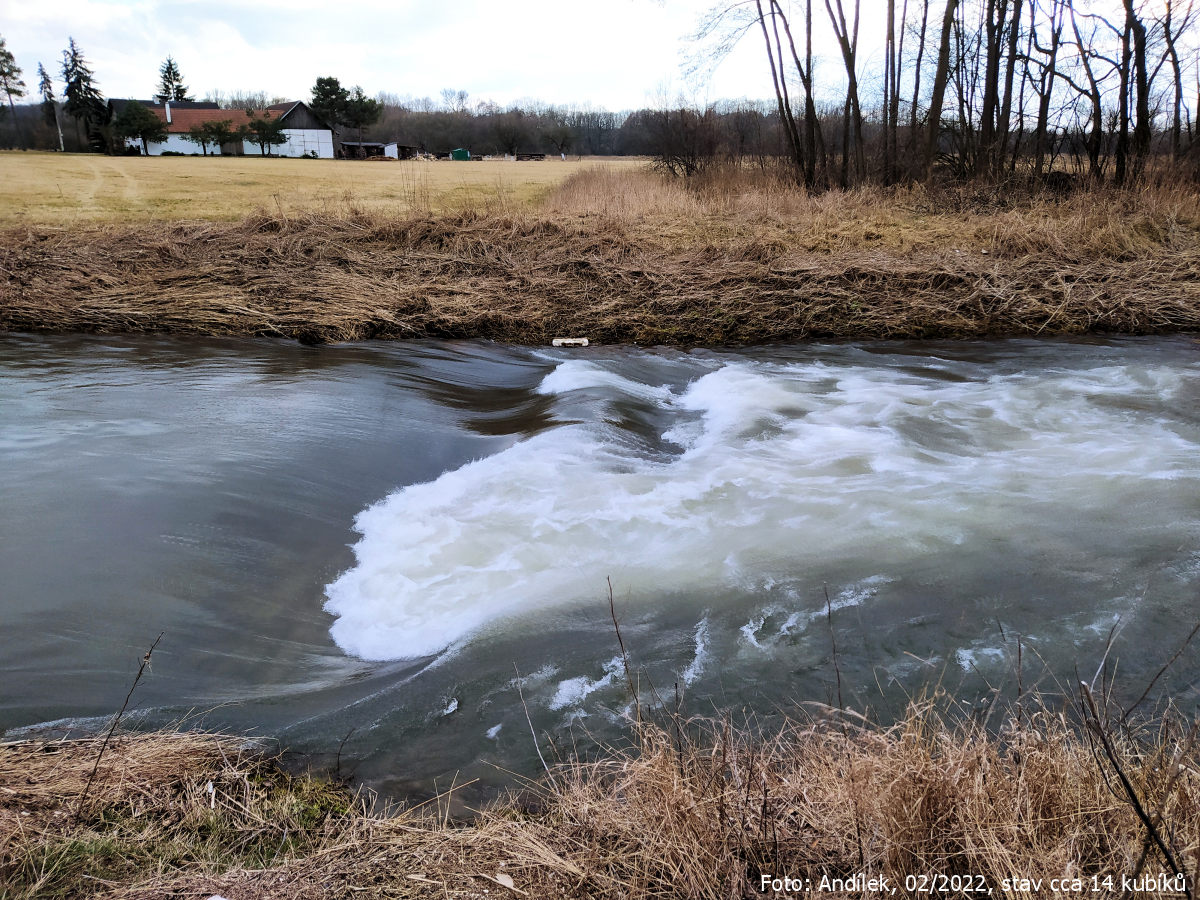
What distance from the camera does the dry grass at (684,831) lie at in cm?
193

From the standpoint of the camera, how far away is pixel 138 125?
6019 centimetres

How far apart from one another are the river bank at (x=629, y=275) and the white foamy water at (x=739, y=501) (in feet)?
10.6

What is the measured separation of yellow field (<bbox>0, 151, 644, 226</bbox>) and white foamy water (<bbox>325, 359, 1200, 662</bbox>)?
35.6ft

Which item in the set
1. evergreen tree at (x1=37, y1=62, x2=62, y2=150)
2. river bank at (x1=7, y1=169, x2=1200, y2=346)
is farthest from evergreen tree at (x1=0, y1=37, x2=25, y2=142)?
river bank at (x1=7, y1=169, x2=1200, y2=346)

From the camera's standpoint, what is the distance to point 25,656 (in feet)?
12.0

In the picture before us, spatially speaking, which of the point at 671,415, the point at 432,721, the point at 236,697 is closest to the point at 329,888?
the point at 432,721

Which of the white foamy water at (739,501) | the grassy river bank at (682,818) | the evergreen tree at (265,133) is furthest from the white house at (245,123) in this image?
the grassy river bank at (682,818)

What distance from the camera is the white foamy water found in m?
4.37

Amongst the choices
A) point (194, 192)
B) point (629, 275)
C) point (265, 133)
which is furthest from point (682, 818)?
point (265, 133)

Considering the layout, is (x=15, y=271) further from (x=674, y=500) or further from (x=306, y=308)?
(x=674, y=500)

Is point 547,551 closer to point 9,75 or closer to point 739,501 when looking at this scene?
point 739,501

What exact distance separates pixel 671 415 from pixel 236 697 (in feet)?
16.8

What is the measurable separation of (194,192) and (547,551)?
24994 mm

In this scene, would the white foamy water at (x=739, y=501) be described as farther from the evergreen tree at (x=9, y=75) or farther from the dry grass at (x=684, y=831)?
the evergreen tree at (x=9, y=75)
